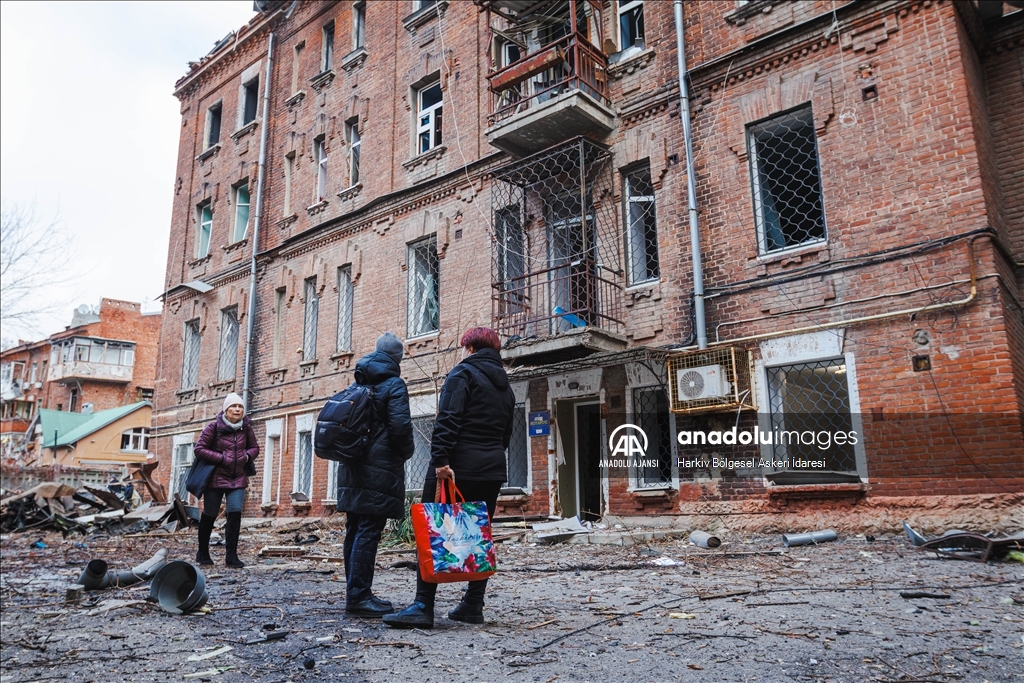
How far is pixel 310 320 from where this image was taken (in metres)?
17.2

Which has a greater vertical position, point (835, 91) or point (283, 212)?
point (283, 212)

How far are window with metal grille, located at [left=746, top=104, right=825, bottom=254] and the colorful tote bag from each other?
7.14m

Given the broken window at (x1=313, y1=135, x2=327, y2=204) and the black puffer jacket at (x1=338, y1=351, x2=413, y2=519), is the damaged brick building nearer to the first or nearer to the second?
the broken window at (x1=313, y1=135, x2=327, y2=204)

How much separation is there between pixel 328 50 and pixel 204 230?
646cm

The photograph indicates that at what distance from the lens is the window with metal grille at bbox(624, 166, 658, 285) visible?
38.0 feet

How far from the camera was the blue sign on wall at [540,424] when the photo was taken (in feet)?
39.4

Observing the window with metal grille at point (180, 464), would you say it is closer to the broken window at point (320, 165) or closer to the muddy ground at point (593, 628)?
the broken window at point (320, 165)

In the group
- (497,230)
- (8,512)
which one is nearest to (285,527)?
(8,512)

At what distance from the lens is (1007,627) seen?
4.22 metres

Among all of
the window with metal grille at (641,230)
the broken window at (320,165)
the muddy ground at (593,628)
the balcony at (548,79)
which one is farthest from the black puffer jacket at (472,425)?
the broken window at (320,165)

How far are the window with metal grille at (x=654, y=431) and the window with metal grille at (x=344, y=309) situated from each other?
280 inches

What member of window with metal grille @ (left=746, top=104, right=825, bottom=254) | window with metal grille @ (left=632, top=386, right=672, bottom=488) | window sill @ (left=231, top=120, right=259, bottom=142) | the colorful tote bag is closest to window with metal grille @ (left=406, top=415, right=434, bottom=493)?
window with metal grille @ (left=632, top=386, right=672, bottom=488)

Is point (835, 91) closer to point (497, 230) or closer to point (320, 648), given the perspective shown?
point (497, 230)

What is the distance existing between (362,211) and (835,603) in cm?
1308
